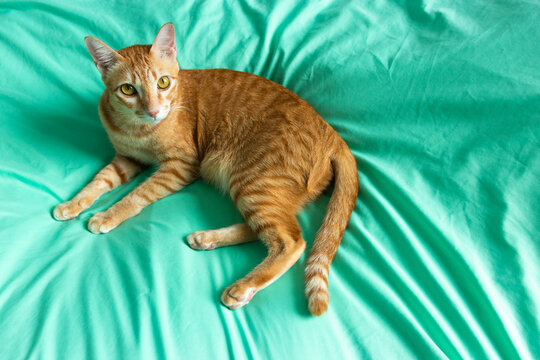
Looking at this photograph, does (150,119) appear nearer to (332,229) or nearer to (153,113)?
(153,113)

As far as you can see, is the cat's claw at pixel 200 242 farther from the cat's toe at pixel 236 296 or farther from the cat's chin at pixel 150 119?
the cat's chin at pixel 150 119

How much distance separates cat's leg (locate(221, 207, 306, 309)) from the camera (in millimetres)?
1160

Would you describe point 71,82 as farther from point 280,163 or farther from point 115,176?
point 280,163

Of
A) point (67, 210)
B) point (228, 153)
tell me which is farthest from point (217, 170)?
point (67, 210)

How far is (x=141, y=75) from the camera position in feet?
4.99

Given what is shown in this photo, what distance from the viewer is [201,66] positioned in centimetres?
209

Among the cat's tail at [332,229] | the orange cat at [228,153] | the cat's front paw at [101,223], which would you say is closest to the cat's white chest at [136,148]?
the orange cat at [228,153]

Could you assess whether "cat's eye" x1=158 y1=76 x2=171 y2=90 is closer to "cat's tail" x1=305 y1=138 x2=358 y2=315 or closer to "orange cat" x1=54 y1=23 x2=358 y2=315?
"orange cat" x1=54 y1=23 x2=358 y2=315

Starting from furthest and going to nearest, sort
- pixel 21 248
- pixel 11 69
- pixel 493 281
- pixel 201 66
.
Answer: pixel 201 66 < pixel 11 69 < pixel 21 248 < pixel 493 281

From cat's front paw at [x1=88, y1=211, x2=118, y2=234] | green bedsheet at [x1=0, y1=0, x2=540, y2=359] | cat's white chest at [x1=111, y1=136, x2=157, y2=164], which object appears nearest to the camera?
green bedsheet at [x1=0, y1=0, x2=540, y2=359]

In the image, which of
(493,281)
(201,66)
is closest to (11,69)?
(201,66)

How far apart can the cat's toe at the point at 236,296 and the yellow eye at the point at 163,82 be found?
36.5 inches

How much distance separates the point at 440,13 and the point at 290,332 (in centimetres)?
142

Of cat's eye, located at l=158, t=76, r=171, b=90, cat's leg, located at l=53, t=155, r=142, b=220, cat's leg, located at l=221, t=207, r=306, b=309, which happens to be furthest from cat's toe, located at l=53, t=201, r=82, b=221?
cat's leg, located at l=221, t=207, r=306, b=309
